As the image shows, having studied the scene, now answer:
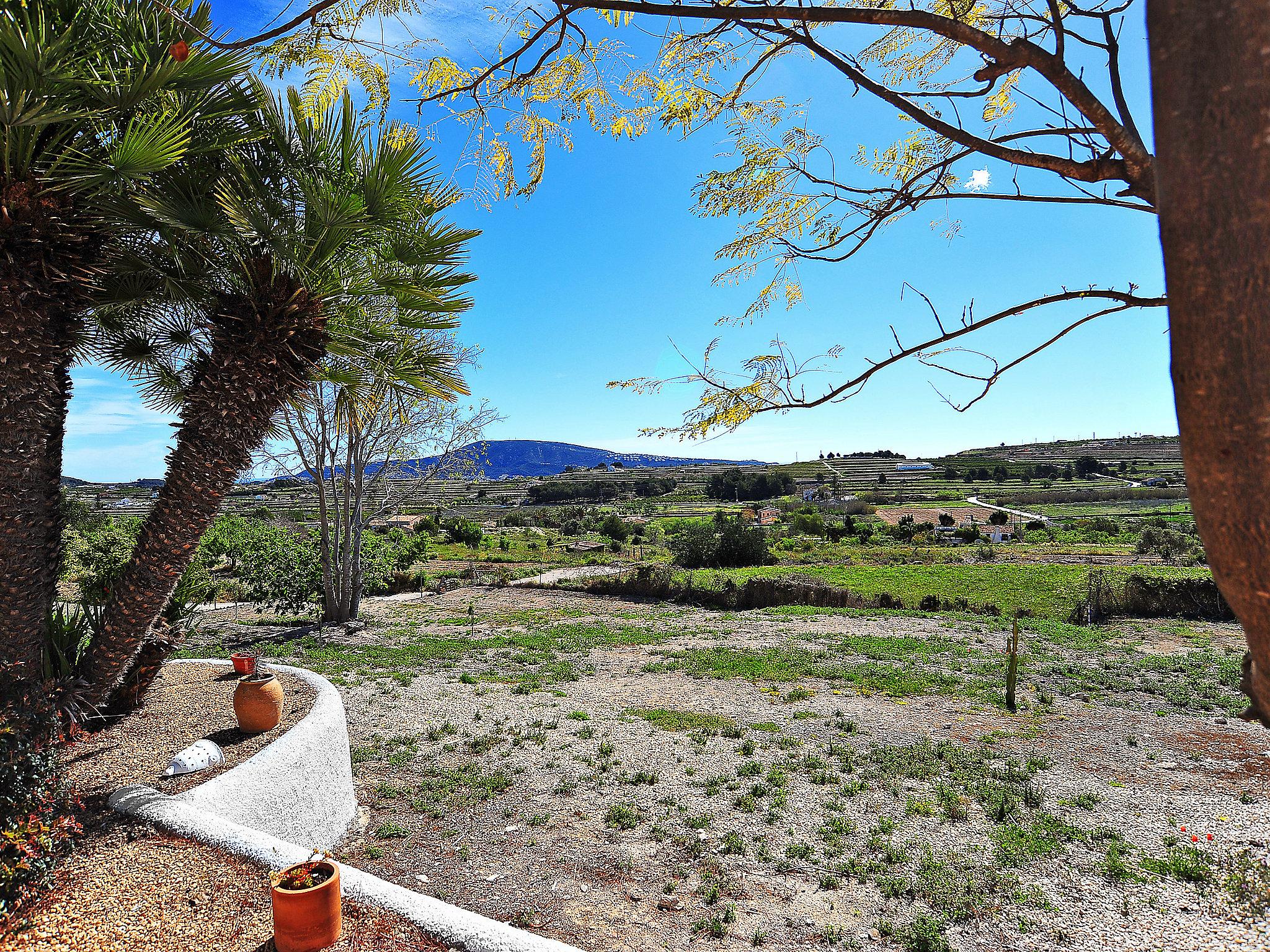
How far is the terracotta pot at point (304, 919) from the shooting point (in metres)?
2.93

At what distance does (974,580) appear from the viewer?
25.8m

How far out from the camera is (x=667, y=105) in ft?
11.5

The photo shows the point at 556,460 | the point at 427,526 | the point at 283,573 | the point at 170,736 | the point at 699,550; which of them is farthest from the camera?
the point at 556,460

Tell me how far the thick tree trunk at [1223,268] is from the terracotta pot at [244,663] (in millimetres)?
7521

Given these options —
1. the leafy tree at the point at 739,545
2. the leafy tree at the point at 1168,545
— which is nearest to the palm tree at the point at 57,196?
the leafy tree at the point at 739,545

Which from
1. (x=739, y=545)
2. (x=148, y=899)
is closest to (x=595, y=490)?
(x=739, y=545)

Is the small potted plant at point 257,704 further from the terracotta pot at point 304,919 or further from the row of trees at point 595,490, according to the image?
the row of trees at point 595,490

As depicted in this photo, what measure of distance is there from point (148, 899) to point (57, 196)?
14.6ft

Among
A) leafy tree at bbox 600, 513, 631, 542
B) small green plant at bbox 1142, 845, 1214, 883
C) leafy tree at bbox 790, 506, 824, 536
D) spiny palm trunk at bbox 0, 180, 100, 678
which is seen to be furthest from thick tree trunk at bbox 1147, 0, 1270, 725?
leafy tree at bbox 790, 506, 824, 536

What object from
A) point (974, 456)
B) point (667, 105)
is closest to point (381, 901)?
point (667, 105)

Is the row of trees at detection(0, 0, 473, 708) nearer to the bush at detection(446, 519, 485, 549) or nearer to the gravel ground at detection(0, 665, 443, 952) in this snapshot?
the gravel ground at detection(0, 665, 443, 952)

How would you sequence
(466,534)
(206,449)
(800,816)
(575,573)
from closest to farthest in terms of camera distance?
(206,449) → (800,816) → (575,573) → (466,534)

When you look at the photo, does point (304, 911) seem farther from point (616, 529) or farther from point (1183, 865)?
point (616, 529)

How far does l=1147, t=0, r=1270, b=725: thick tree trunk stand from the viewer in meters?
0.90
